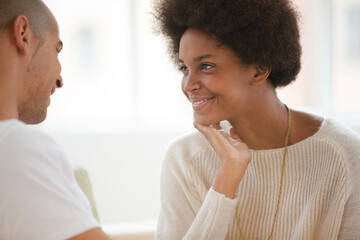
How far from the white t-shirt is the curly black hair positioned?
88 centimetres

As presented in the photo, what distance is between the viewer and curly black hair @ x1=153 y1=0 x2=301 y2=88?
5.45 ft

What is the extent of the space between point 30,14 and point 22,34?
0.34 ft

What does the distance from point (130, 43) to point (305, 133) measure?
3.04 metres

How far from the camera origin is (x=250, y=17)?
1.66 m

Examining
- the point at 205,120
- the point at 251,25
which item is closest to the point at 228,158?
the point at 205,120

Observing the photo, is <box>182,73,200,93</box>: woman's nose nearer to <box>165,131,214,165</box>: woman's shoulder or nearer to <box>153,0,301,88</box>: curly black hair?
<box>153,0,301,88</box>: curly black hair

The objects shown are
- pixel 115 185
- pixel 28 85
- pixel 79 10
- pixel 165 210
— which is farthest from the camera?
pixel 79 10

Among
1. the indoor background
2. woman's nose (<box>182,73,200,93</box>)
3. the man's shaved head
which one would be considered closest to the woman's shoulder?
woman's nose (<box>182,73,200,93</box>)

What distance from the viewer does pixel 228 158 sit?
1.66m

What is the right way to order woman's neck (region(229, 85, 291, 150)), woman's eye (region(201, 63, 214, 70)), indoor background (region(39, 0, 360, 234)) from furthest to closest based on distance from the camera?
indoor background (region(39, 0, 360, 234)), woman's neck (region(229, 85, 291, 150)), woman's eye (region(201, 63, 214, 70))

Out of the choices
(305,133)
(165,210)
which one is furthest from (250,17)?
(165,210)

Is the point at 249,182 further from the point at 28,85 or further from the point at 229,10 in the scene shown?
the point at 28,85

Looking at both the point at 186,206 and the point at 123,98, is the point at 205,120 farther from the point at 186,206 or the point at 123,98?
the point at 123,98

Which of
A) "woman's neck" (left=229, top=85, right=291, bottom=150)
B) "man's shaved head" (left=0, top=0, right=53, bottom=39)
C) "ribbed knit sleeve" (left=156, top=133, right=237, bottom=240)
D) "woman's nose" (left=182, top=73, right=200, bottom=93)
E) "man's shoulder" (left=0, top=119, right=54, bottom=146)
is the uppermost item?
"man's shaved head" (left=0, top=0, right=53, bottom=39)
